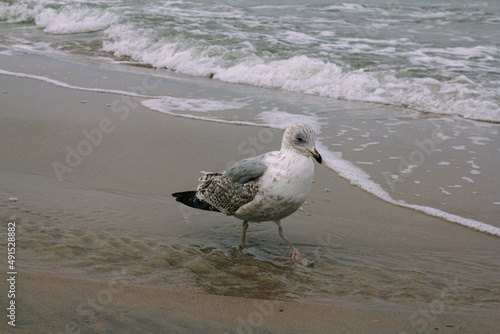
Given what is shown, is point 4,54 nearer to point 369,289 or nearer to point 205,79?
point 205,79

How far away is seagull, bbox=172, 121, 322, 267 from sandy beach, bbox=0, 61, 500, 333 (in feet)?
1.07

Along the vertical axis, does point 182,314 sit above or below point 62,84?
below

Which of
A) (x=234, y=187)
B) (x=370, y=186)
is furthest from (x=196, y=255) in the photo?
(x=370, y=186)

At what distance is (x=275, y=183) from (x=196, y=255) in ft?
2.50

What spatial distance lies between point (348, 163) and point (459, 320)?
10.0 ft

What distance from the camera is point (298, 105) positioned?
8875 mm

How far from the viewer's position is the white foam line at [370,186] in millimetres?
4883

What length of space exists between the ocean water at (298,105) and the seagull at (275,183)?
33cm

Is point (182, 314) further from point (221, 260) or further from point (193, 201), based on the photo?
point (193, 201)

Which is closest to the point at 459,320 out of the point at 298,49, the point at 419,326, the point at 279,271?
the point at 419,326

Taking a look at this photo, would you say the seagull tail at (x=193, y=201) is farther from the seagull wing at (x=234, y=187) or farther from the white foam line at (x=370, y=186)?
the white foam line at (x=370, y=186)

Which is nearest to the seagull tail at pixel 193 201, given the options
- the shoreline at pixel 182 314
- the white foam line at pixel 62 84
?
the shoreline at pixel 182 314

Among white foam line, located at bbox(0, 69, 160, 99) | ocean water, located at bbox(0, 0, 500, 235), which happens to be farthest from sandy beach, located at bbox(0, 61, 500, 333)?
white foam line, located at bbox(0, 69, 160, 99)

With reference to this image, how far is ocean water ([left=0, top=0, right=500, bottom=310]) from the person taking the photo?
392 centimetres
